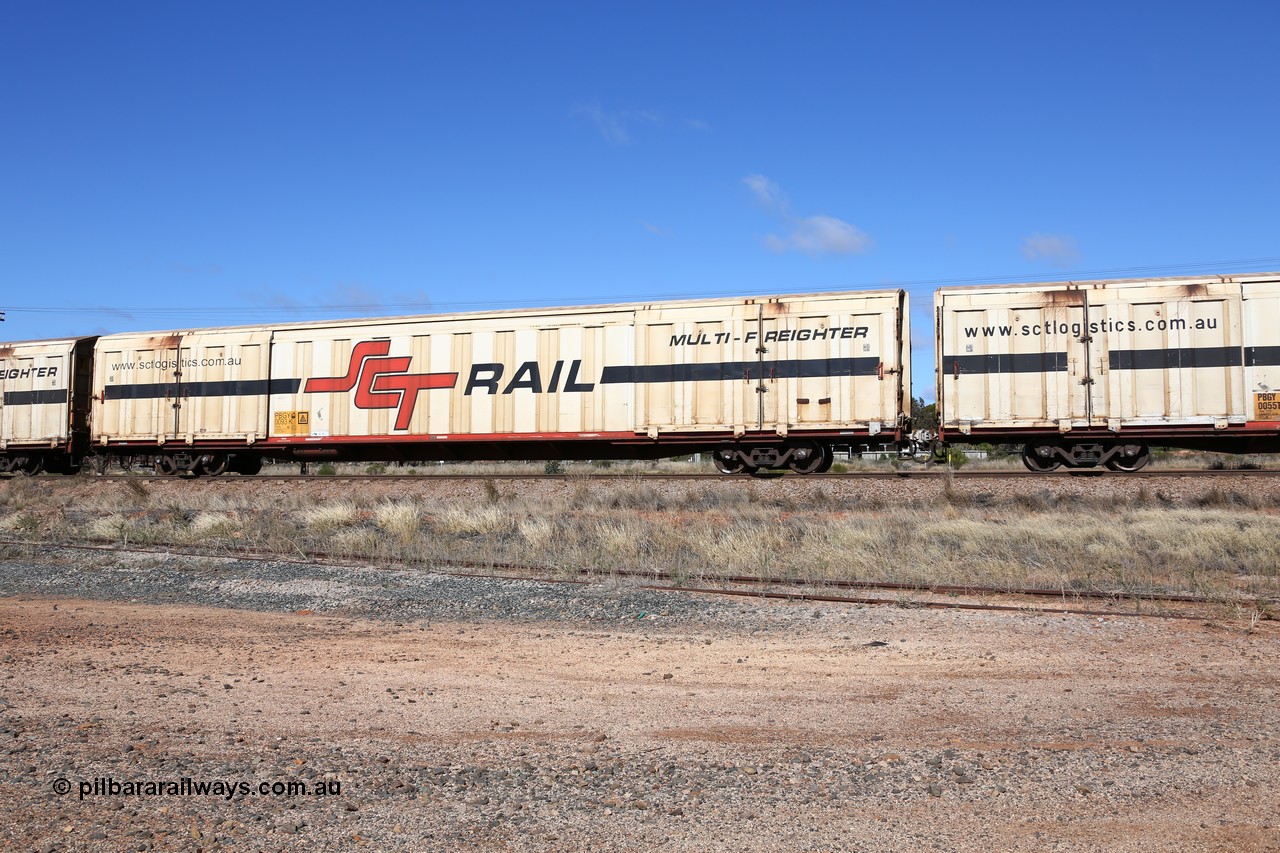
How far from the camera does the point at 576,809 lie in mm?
3861

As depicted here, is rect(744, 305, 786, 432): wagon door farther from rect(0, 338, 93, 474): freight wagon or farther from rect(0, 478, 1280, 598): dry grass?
rect(0, 338, 93, 474): freight wagon

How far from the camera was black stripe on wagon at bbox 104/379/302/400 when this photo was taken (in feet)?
69.7

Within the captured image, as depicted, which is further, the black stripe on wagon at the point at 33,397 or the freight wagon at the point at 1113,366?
the black stripe on wagon at the point at 33,397

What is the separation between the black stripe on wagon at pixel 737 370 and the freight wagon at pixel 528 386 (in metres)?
0.03

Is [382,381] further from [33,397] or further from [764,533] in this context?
[764,533]

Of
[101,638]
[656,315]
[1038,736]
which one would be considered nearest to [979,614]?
[1038,736]

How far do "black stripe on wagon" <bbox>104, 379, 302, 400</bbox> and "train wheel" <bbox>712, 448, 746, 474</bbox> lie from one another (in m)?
9.52

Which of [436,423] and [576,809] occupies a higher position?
[436,423]

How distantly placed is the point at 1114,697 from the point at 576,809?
333 centimetres

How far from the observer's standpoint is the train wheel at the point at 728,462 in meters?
19.2

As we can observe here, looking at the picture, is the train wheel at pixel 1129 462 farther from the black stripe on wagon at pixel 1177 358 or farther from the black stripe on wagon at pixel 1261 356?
the black stripe on wagon at pixel 1261 356

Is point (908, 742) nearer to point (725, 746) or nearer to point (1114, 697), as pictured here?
point (725, 746)

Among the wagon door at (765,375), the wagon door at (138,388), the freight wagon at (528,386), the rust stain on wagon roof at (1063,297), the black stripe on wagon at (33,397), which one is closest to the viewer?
the rust stain on wagon roof at (1063,297)

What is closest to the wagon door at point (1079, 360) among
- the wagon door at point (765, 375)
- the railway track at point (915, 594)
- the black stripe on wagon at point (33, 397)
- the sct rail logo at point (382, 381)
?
the wagon door at point (765, 375)
